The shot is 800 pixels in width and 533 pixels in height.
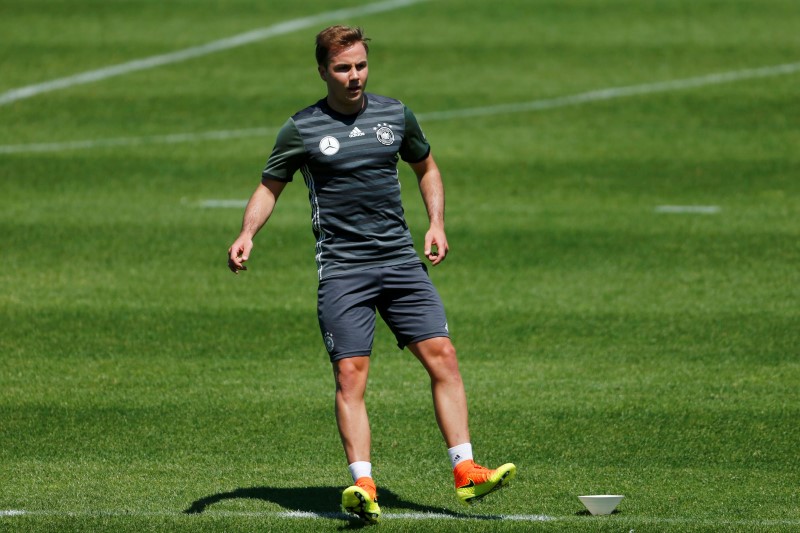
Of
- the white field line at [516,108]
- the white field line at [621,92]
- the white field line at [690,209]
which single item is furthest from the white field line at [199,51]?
the white field line at [690,209]

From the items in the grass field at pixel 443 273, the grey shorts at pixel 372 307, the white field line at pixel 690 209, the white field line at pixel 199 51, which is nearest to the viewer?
the grey shorts at pixel 372 307

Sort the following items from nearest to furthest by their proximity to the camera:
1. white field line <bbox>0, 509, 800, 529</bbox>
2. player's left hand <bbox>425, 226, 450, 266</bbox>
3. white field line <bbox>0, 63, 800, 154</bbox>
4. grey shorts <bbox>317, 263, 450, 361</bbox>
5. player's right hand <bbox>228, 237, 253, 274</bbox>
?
white field line <bbox>0, 509, 800, 529</bbox> < player's right hand <bbox>228, 237, 253, 274</bbox> < grey shorts <bbox>317, 263, 450, 361</bbox> < player's left hand <bbox>425, 226, 450, 266</bbox> < white field line <bbox>0, 63, 800, 154</bbox>

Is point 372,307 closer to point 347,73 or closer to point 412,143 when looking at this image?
point 412,143

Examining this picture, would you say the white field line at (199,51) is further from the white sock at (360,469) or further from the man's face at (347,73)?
the white sock at (360,469)

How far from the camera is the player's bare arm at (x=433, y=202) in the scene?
21.6 ft

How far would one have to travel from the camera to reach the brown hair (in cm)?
632

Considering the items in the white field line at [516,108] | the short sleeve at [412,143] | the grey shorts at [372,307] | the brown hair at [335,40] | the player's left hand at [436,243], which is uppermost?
the brown hair at [335,40]

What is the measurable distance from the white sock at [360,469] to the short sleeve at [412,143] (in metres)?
1.61

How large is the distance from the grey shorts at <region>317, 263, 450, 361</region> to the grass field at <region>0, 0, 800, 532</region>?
90 cm

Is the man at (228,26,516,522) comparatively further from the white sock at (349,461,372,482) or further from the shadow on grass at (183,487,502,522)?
the shadow on grass at (183,487,502,522)

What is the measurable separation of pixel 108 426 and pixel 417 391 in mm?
2081

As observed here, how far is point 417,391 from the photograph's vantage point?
8.55 meters

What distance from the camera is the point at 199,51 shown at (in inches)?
703

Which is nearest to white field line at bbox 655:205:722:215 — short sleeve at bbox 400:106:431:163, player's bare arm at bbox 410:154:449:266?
player's bare arm at bbox 410:154:449:266
